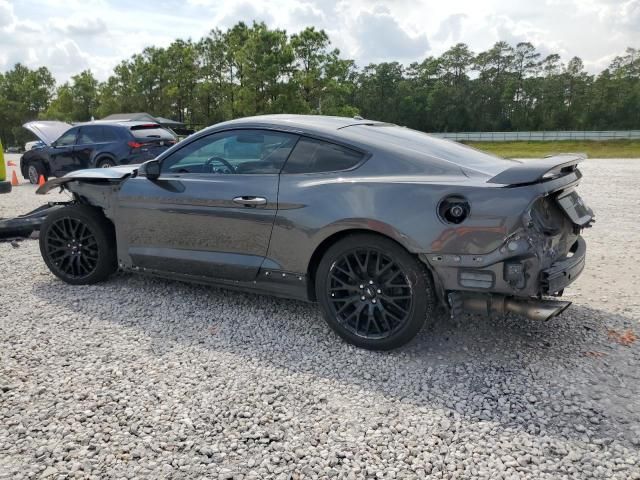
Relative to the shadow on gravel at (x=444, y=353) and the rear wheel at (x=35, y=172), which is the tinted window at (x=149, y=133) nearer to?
the rear wheel at (x=35, y=172)

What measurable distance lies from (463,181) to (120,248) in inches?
123

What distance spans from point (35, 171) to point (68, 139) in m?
2.09

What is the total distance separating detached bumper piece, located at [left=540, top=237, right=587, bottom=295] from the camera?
10.9ft

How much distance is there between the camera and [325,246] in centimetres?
390

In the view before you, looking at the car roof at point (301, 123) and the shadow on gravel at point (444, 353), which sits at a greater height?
the car roof at point (301, 123)

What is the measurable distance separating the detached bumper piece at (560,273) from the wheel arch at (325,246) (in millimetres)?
700

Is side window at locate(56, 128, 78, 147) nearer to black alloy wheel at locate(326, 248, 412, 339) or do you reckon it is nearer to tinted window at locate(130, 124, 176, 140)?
tinted window at locate(130, 124, 176, 140)

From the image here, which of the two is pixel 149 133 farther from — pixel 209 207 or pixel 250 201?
pixel 250 201

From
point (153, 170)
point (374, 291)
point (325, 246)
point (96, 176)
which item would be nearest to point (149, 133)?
point (96, 176)

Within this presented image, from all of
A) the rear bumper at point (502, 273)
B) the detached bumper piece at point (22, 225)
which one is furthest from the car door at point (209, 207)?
the detached bumper piece at point (22, 225)

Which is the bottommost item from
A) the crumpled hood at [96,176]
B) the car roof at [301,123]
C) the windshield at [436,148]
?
the crumpled hood at [96,176]

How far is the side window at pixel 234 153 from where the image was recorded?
4137 millimetres

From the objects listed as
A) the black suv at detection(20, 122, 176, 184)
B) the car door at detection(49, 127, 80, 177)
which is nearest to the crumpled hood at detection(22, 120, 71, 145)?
the black suv at detection(20, 122, 176, 184)

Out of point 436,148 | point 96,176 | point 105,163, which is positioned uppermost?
point 436,148
